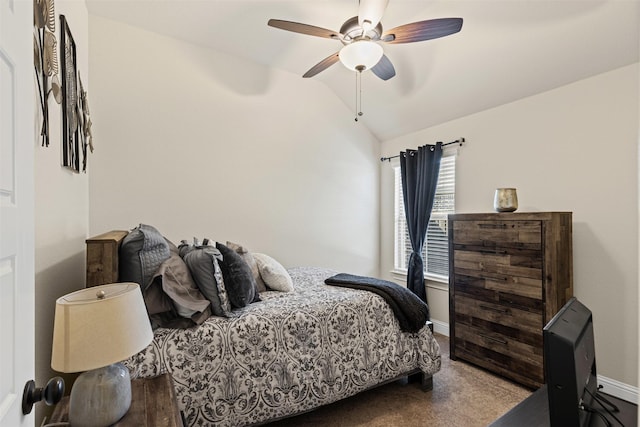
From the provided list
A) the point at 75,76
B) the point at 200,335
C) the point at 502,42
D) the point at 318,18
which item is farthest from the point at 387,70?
the point at 200,335

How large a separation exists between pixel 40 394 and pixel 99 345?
345 mm

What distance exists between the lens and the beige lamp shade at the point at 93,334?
1.01 m

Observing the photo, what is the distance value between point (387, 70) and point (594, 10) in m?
1.38

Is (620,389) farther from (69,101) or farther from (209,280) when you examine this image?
(69,101)

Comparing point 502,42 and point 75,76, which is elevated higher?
point 502,42

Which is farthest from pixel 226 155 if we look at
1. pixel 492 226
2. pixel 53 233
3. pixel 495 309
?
pixel 495 309

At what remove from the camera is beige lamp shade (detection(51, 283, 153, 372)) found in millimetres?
1014

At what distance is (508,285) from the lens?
2566 mm

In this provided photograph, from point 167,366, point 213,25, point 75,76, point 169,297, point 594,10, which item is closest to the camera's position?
point 167,366

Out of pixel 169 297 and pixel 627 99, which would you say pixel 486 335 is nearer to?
pixel 627 99

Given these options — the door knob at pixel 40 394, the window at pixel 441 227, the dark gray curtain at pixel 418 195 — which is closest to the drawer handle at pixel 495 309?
the window at pixel 441 227

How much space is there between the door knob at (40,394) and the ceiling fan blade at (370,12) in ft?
6.88

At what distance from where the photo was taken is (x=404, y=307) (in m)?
2.33

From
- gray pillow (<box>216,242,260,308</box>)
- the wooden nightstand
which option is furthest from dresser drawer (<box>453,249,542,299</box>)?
the wooden nightstand
